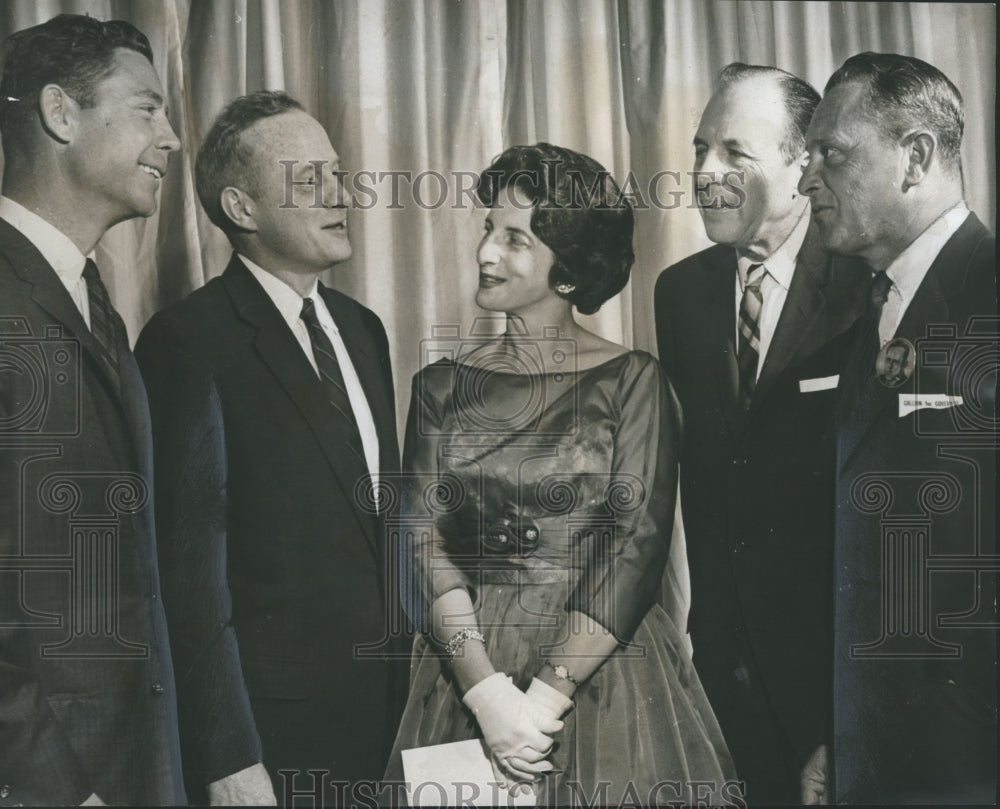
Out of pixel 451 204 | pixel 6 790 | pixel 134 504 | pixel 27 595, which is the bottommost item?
pixel 6 790

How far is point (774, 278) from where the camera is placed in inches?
149

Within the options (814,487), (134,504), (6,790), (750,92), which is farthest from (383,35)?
(6,790)

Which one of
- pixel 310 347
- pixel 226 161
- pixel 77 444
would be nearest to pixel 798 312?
pixel 310 347

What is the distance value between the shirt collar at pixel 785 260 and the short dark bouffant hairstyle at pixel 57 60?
2.03 metres

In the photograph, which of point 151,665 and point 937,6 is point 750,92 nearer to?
point 937,6

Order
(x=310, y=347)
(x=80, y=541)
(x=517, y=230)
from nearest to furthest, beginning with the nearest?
(x=80, y=541), (x=310, y=347), (x=517, y=230)

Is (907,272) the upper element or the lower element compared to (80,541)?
upper

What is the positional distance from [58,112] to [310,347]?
1.06 meters

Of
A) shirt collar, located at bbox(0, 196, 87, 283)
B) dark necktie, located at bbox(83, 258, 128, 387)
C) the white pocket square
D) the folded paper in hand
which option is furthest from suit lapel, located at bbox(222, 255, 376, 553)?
the white pocket square

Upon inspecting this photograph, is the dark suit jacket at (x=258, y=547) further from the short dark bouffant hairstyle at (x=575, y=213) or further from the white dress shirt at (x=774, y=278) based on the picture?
the white dress shirt at (x=774, y=278)

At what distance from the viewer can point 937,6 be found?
13.1 feet

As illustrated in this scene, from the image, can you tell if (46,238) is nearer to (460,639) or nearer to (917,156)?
(460,639)

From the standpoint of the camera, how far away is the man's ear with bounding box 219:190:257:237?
358cm

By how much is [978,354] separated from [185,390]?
260 cm
